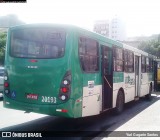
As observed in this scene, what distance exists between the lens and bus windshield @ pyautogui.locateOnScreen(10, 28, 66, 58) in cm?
717

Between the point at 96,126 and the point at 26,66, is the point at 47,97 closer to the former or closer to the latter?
the point at 26,66

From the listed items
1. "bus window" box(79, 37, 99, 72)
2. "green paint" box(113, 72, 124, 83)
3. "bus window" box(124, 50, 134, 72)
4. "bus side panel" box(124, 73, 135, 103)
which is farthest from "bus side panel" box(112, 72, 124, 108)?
"bus window" box(79, 37, 99, 72)

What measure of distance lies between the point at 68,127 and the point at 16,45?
2.84 m

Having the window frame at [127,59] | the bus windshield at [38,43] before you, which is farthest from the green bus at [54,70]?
the window frame at [127,59]

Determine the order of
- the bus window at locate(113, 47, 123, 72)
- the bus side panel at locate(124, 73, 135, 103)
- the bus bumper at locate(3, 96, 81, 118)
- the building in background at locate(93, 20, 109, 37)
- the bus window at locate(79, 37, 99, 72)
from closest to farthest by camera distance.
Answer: the bus bumper at locate(3, 96, 81, 118), the bus window at locate(79, 37, 99, 72), the bus window at locate(113, 47, 123, 72), the bus side panel at locate(124, 73, 135, 103), the building in background at locate(93, 20, 109, 37)

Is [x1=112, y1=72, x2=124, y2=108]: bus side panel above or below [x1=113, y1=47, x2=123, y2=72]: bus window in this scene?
below

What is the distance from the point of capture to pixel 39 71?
7242mm

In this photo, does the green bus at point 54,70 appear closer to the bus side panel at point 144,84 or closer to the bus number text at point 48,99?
the bus number text at point 48,99

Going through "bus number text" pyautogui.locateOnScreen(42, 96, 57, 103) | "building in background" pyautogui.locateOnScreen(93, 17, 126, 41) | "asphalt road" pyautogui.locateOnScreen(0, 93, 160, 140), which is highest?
"building in background" pyautogui.locateOnScreen(93, 17, 126, 41)

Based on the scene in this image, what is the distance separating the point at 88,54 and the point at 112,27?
146 metres

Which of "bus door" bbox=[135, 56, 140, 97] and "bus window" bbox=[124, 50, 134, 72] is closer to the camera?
"bus window" bbox=[124, 50, 134, 72]

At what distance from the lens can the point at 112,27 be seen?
497 feet

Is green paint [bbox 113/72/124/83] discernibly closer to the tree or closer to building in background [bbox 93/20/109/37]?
the tree

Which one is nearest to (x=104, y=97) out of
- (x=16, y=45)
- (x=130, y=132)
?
(x=130, y=132)
